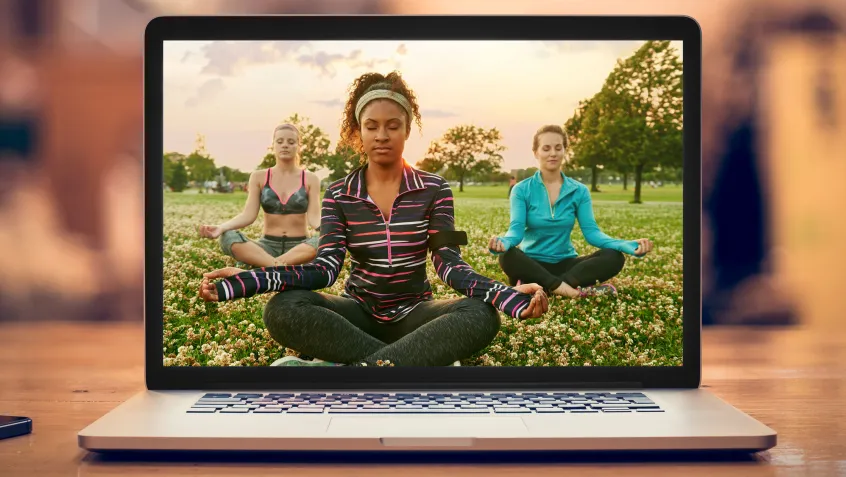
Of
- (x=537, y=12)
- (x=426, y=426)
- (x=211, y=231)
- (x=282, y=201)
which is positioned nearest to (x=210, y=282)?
(x=211, y=231)

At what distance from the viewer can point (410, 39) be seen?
1381 millimetres

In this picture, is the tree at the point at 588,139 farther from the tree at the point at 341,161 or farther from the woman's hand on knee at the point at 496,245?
the tree at the point at 341,161

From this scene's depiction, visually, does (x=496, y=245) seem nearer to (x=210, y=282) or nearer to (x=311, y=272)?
(x=311, y=272)

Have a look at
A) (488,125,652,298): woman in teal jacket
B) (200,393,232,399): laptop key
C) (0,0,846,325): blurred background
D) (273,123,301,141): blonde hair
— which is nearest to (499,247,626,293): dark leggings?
(488,125,652,298): woman in teal jacket

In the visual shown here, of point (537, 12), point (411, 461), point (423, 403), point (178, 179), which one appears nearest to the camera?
point (411, 461)

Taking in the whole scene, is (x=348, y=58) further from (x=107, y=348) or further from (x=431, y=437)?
(x=107, y=348)

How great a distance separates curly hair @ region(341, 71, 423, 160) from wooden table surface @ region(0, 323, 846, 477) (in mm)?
611

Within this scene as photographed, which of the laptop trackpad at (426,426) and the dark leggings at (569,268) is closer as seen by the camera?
the laptop trackpad at (426,426)

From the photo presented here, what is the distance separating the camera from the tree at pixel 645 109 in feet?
4.51

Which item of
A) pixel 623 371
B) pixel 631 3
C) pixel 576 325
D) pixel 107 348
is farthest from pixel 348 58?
pixel 631 3

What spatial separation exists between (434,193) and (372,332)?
28 centimetres

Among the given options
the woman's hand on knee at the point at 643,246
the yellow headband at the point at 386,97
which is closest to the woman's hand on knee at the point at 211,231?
the yellow headband at the point at 386,97

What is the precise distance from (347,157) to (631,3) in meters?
2.00

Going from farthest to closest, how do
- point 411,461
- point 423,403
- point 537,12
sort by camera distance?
1. point 537,12
2. point 423,403
3. point 411,461
